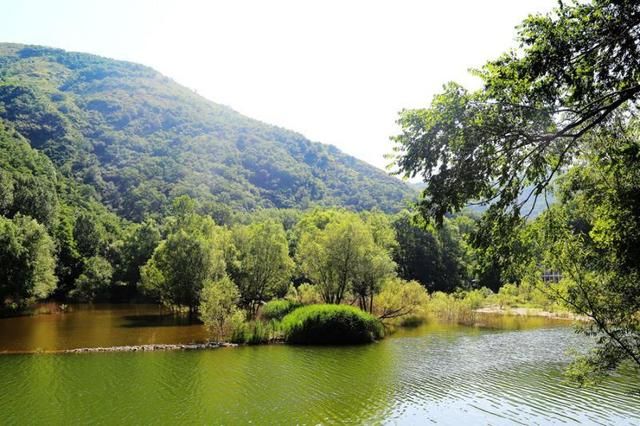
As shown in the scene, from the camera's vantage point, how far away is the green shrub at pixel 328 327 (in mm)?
35844

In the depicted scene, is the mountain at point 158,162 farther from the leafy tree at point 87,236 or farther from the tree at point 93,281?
the tree at point 93,281

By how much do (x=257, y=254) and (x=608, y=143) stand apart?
4445 cm

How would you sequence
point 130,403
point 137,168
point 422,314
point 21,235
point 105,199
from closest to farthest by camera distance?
point 130,403 → point 21,235 → point 422,314 → point 105,199 → point 137,168

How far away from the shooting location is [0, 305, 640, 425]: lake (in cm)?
1870

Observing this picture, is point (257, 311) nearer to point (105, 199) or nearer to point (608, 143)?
point (608, 143)

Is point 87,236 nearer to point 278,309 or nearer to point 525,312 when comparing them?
point 278,309

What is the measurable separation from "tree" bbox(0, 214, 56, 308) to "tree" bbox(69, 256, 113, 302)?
17417 mm

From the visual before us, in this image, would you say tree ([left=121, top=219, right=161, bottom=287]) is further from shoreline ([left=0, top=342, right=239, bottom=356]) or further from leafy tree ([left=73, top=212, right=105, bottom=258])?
shoreline ([left=0, top=342, right=239, bottom=356])


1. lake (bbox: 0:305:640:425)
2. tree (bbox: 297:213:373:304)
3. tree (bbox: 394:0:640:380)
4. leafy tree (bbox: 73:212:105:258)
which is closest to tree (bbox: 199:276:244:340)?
lake (bbox: 0:305:640:425)

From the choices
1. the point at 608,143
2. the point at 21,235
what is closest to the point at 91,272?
the point at 21,235

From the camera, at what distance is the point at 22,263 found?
51.0m

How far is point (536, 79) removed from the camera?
28.3 feet

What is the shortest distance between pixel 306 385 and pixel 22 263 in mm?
41258

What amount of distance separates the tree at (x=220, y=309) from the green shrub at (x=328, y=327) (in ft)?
13.5
